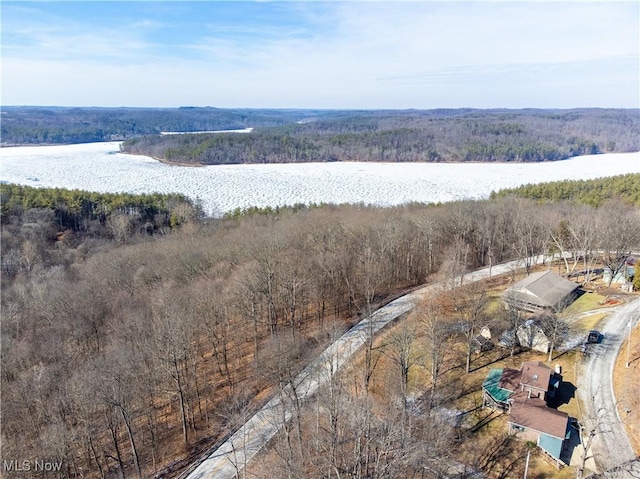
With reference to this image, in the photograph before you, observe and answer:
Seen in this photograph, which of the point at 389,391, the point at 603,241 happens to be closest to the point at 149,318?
the point at 389,391

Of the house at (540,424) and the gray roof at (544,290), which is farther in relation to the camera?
the gray roof at (544,290)

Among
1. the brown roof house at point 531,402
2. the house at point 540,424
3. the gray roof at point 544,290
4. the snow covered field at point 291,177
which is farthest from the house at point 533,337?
the snow covered field at point 291,177

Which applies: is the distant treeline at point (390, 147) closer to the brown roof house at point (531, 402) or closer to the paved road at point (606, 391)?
the paved road at point (606, 391)

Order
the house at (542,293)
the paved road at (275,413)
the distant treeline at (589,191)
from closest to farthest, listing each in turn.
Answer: the paved road at (275,413)
the house at (542,293)
the distant treeline at (589,191)

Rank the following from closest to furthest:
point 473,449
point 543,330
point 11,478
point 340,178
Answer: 1. point 11,478
2. point 473,449
3. point 543,330
4. point 340,178

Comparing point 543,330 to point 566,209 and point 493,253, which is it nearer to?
point 493,253

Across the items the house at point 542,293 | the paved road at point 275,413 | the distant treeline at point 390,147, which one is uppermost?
the distant treeline at point 390,147

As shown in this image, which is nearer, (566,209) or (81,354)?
(81,354)
